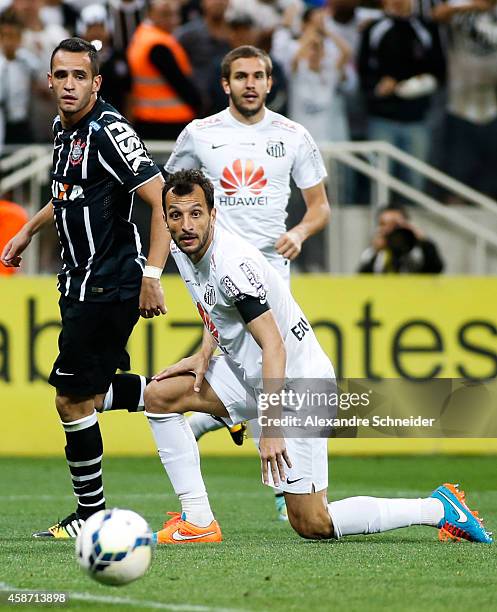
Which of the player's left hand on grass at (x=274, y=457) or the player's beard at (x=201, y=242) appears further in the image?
the player's beard at (x=201, y=242)

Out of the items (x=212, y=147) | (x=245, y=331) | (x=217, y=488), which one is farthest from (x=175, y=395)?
(x=217, y=488)

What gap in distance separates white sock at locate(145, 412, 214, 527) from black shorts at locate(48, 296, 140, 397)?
348mm

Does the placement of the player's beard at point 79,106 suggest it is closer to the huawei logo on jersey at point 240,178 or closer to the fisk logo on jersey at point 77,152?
the fisk logo on jersey at point 77,152

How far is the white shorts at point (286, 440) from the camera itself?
6316 mm

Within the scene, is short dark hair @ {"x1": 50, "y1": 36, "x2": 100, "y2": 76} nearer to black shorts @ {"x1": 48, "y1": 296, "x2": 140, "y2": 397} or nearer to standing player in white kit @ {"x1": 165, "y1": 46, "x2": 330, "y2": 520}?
black shorts @ {"x1": 48, "y1": 296, "x2": 140, "y2": 397}

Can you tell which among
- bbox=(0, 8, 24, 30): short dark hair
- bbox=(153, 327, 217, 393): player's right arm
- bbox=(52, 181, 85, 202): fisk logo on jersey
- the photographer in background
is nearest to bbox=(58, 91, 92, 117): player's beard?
bbox=(52, 181, 85, 202): fisk logo on jersey

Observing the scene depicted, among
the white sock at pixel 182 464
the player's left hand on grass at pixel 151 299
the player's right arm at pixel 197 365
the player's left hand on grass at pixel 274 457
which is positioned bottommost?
the white sock at pixel 182 464

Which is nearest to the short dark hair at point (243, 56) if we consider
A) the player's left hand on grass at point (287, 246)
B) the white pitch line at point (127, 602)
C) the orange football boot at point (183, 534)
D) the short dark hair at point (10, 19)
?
the player's left hand on grass at point (287, 246)

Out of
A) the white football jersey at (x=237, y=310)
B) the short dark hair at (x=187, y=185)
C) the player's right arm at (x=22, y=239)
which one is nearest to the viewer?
the white football jersey at (x=237, y=310)

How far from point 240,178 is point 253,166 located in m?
0.11

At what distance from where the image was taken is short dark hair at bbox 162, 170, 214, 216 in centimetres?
609

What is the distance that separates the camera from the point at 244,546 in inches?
258

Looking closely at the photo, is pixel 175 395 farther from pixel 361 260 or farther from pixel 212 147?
pixel 361 260

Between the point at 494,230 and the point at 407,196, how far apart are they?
119 cm
